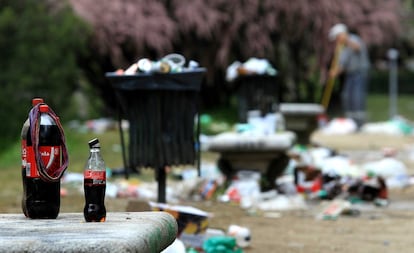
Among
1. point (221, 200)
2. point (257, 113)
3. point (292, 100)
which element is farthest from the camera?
point (292, 100)

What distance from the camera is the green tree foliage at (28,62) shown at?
→ 523 inches

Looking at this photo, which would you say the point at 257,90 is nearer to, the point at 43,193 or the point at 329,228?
the point at 329,228

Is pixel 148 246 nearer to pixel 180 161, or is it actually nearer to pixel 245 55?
pixel 180 161

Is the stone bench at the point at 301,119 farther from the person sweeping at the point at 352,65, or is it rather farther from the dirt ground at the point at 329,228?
the dirt ground at the point at 329,228

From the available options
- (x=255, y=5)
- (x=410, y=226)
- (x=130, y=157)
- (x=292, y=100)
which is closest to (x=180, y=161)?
(x=130, y=157)

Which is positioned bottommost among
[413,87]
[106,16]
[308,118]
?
[413,87]

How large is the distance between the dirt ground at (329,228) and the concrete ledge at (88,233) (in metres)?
3.00

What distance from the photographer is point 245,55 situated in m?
22.4

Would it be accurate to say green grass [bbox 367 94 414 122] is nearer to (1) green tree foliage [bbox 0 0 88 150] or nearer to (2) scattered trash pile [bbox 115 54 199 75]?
(1) green tree foliage [bbox 0 0 88 150]

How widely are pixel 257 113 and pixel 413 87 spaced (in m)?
26.1

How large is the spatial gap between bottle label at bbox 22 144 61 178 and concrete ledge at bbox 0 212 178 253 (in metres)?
0.20

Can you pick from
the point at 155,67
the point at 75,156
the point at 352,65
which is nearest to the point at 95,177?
the point at 155,67

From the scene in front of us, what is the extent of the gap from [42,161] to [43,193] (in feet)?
0.48

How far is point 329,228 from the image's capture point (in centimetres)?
813
